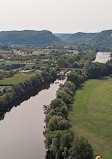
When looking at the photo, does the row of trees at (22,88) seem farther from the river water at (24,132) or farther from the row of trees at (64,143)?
the row of trees at (64,143)

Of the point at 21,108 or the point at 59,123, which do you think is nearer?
the point at 59,123

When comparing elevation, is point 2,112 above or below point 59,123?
below

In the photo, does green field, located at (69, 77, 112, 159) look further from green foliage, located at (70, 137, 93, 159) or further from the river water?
the river water

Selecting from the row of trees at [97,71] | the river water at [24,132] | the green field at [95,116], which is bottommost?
the river water at [24,132]

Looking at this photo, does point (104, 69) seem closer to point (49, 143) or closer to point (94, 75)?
point (94, 75)

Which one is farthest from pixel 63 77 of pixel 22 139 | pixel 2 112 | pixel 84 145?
pixel 84 145

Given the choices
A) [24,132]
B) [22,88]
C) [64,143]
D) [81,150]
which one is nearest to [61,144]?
[64,143]

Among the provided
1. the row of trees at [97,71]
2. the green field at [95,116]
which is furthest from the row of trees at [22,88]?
the green field at [95,116]
